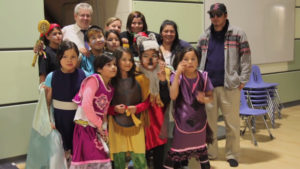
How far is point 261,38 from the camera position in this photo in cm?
533

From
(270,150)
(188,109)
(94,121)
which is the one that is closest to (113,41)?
(94,121)

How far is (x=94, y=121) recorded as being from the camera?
7.20 ft

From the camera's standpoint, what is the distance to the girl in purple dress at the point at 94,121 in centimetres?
221

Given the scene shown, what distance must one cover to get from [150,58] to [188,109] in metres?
0.53

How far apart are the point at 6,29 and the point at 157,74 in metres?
1.81

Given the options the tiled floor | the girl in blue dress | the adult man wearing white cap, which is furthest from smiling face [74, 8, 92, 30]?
the tiled floor

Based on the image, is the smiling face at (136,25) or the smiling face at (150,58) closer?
the smiling face at (150,58)

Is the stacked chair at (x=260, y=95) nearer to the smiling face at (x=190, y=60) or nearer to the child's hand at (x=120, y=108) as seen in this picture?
the smiling face at (x=190, y=60)

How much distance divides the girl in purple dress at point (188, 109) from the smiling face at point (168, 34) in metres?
0.33

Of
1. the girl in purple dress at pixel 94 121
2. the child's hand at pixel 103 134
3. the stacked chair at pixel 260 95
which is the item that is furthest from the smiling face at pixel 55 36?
the stacked chair at pixel 260 95

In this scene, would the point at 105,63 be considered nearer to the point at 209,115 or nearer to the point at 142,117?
the point at 142,117

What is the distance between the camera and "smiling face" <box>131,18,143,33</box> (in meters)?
2.93

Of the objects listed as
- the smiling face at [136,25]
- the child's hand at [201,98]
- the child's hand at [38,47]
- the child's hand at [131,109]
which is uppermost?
the smiling face at [136,25]

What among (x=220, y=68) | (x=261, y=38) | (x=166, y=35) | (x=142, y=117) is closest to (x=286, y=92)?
(x=261, y=38)
